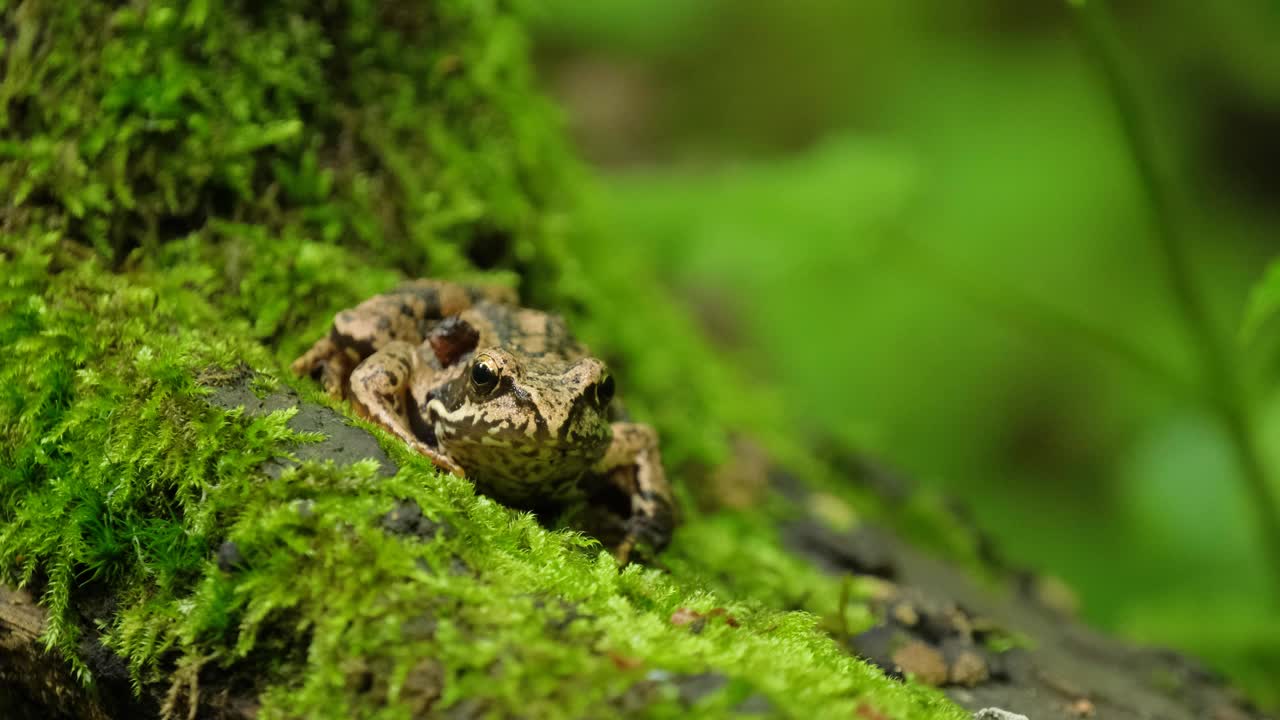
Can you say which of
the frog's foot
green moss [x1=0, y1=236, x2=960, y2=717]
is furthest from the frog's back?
green moss [x1=0, y1=236, x2=960, y2=717]

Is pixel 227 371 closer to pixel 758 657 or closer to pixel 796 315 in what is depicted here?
pixel 758 657

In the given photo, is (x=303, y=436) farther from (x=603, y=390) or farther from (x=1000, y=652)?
(x=1000, y=652)

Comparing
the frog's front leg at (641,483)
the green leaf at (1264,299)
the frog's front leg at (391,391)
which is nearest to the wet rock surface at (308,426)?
the frog's front leg at (391,391)

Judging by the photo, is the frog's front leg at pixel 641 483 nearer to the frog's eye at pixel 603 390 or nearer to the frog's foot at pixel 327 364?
the frog's eye at pixel 603 390

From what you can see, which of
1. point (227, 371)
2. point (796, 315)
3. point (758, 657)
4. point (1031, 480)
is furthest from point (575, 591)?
point (1031, 480)

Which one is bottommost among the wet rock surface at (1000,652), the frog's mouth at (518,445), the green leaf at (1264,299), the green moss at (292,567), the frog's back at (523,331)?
the green moss at (292,567)

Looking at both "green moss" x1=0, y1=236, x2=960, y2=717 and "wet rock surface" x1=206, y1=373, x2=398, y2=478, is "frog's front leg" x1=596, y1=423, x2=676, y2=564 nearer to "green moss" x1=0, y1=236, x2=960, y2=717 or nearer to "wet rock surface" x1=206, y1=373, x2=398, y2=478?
"green moss" x1=0, y1=236, x2=960, y2=717

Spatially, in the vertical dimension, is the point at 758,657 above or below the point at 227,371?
above

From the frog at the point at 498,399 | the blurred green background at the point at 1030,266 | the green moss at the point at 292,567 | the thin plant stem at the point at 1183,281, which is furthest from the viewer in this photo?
the blurred green background at the point at 1030,266

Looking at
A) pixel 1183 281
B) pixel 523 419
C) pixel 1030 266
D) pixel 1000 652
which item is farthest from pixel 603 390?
pixel 1030 266
